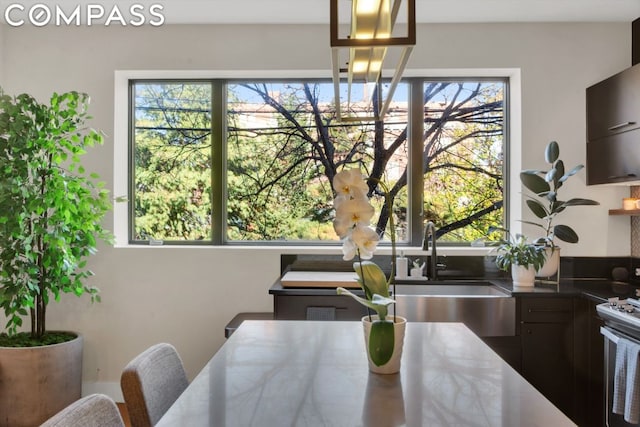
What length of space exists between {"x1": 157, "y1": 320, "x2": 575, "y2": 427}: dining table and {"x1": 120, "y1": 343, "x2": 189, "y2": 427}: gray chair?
0.49 ft

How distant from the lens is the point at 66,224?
292 cm

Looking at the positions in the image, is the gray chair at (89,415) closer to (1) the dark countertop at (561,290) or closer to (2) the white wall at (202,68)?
(1) the dark countertop at (561,290)

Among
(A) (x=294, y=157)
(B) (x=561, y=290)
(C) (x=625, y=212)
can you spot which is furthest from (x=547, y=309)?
(A) (x=294, y=157)

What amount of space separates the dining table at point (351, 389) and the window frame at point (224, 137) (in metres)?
2.05

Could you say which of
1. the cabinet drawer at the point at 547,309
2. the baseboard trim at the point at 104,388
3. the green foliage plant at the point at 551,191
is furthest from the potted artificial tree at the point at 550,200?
the baseboard trim at the point at 104,388

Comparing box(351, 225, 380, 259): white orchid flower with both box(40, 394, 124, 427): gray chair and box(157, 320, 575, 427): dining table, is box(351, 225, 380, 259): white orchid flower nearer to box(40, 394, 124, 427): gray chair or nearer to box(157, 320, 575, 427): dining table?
box(157, 320, 575, 427): dining table

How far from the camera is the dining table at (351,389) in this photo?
1.00 meters

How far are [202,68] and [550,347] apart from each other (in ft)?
9.80

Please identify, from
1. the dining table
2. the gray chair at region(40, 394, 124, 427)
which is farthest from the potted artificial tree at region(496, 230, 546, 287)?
the gray chair at region(40, 394, 124, 427)

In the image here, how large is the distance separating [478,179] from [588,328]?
1.32 m

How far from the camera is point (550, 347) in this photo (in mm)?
2795

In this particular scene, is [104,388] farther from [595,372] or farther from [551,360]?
[595,372]

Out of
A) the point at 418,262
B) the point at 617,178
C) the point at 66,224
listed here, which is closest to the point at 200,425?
the point at 66,224

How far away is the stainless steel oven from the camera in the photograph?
2.26 metres
